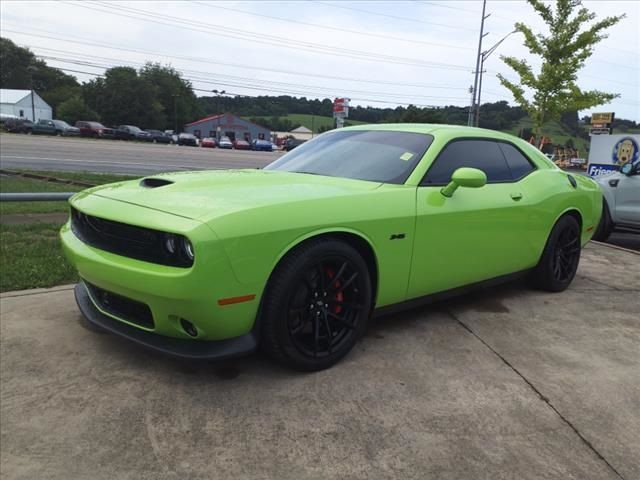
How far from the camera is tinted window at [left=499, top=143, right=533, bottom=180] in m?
4.14

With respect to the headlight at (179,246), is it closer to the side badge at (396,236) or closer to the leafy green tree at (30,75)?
the side badge at (396,236)

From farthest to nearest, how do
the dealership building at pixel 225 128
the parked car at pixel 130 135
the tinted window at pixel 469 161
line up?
the dealership building at pixel 225 128 < the parked car at pixel 130 135 < the tinted window at pixel 469 161

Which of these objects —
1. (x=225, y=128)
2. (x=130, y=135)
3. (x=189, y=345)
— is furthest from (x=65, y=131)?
(x=225, y=128)

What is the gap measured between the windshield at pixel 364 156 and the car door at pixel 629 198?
516 cm

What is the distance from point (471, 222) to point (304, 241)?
4.56 ft

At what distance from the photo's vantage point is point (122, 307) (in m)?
2.71

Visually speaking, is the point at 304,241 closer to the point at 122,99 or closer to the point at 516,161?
the point at 516,161

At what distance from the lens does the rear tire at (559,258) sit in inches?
172

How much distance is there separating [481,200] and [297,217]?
1.60m

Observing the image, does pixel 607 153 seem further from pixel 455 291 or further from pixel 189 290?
pixel 189 290

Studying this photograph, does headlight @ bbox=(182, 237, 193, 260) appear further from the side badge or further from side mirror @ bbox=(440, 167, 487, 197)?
side mirror @ bbox=(440, 167, 487, 197)

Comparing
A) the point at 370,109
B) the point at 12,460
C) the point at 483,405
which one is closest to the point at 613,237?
the point at 483,405

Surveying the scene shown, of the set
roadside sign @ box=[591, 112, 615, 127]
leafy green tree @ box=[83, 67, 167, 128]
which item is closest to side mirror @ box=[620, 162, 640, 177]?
roadside sign @ box=[591, 112, 615, 127]

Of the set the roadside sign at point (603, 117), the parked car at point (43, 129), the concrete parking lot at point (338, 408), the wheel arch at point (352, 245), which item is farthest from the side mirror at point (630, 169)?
the parked car at point (43, 129)
